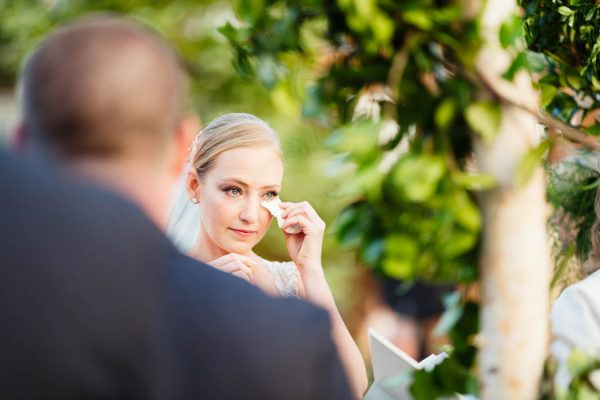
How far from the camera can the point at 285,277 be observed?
2457 millimetres

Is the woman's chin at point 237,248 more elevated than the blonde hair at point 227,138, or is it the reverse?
the blonde hair at point 227,138

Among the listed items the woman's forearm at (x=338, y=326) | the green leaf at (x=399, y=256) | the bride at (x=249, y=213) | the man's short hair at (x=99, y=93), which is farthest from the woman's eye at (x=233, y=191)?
the man's short hair at (x=99, y=93)

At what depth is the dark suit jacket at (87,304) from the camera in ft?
4.51

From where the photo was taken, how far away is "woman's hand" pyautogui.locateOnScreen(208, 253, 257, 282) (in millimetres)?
2260

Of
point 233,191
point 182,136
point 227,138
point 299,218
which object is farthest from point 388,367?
point 182,136

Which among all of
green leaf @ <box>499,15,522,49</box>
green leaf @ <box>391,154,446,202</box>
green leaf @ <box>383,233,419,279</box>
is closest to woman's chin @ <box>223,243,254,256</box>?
green leaf @ <box>383,233,419,279</box>

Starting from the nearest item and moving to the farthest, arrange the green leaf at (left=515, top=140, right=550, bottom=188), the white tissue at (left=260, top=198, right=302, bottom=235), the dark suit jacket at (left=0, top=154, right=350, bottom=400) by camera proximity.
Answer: the dark suit jacket at (left=0, top=154, right=350, bottom=400)
the green leaf at (left=515, top=140, right=550, bottom=188)
the white tissue at (left=260, top=198, right=302, bottom=235)

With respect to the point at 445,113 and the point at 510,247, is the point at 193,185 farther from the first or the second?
the point at 510,247

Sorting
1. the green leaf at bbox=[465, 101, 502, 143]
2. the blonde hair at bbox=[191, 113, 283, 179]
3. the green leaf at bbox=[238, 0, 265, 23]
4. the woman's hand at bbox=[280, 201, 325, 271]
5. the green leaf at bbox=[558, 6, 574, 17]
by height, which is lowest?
the woman's hand at bbox=[280, 201, 325, 271]

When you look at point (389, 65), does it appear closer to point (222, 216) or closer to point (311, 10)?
point (311, 10)

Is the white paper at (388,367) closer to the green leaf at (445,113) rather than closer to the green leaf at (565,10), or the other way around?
the green leaf at (445,113)

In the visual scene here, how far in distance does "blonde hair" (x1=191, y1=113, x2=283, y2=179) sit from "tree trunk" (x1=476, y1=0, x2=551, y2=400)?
0.63 m

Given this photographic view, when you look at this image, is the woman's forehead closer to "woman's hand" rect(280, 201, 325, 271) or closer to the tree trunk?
"woman's hand" rect(280, 201, 325, 271)

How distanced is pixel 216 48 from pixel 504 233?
253 inches
